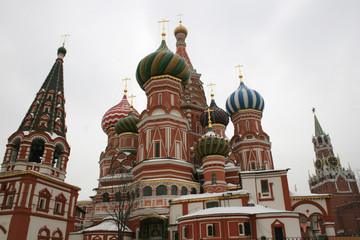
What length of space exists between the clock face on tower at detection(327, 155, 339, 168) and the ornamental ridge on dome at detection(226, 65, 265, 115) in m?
43.5

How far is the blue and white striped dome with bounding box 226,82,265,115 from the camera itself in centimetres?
3497

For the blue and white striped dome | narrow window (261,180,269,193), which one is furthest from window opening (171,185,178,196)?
Result: the blue and white striped dome

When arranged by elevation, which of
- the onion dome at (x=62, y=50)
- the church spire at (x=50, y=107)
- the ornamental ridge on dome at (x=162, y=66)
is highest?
the ornamental ridge on dome at (x=162, y=66)

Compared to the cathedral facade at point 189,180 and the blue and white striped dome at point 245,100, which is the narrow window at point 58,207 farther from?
the blue and white striped dome at point 245,100

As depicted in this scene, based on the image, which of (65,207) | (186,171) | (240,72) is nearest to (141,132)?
(186,171)

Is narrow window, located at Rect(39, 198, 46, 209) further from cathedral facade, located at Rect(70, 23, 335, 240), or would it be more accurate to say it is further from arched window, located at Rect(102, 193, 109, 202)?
arched window, located at Rect(102, 193, 109, 202)

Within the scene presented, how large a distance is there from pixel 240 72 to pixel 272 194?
20.4 meters

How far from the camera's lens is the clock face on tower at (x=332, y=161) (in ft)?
225

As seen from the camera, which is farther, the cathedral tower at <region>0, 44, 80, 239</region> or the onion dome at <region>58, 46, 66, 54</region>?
the onion dome at <region>58, 46, 66, 54</region>

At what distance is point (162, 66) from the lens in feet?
93.9

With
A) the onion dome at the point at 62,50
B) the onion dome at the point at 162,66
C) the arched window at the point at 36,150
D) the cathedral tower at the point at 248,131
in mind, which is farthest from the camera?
the cathedral tower at the point at 248,131

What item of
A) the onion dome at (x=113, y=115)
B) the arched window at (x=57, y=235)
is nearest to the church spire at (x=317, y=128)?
the onion dome at (x=113, y=115)

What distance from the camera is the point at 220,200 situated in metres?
21.4

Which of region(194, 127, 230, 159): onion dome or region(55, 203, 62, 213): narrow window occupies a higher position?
region(194, 127, 230, 159): onion dome
